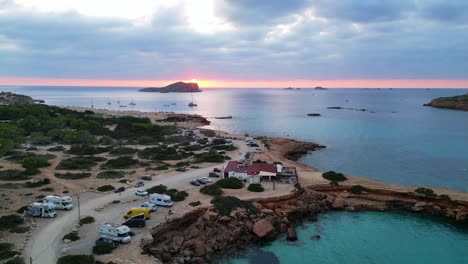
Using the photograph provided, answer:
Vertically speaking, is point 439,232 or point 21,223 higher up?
point 21,223

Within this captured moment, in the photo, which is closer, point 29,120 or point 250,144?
point 250,144

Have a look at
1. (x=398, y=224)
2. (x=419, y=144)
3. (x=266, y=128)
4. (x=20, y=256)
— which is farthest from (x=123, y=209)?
(x=266, y=128)

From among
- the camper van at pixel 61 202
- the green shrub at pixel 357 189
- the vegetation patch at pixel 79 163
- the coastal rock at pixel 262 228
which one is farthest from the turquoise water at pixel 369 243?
the vegetation patch at pixel 79 163

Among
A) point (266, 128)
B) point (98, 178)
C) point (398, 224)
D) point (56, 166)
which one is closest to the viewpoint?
point (398, 224)

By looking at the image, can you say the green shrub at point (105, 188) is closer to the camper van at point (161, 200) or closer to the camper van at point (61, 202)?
the camper van at point (61, 202)

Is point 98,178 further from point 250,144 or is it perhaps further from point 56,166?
point 250,144

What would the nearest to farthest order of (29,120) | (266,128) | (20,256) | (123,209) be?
(20,256), (123,209), (29,120), (266,128)

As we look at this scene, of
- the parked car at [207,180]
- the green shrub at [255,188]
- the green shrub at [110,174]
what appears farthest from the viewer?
the green shrub at [110,174]
